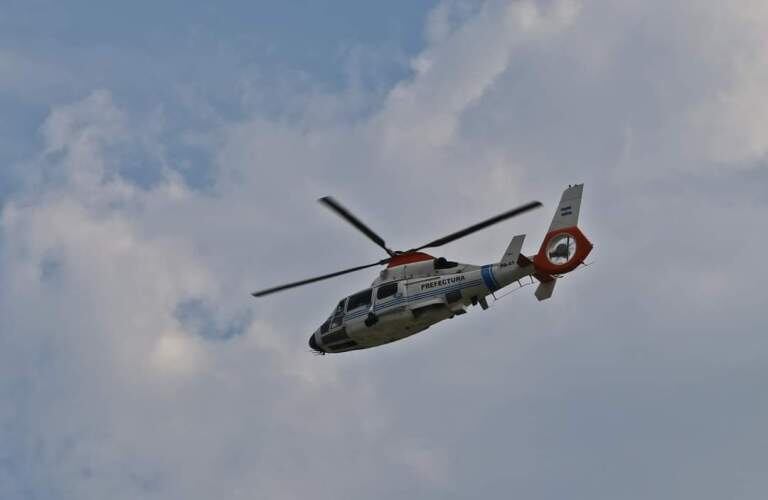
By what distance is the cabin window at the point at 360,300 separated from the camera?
58500mm

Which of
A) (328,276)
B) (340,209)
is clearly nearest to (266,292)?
(328,276)

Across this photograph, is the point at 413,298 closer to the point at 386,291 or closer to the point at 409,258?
the point at 386,291

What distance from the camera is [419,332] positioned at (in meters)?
58.5

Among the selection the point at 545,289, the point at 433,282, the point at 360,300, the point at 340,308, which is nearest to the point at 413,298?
the point at 433,282

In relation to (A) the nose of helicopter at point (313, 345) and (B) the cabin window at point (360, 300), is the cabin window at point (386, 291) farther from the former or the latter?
(A) the nose of helicopter at point (313, 345)

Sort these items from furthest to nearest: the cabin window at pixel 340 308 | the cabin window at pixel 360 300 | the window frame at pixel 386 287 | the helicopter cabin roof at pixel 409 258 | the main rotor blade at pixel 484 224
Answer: the cabin window at pixel 340 308, the cabin window at pixel 360 300, the helicopter cabin roof at pixel 409 258, the window frame at pixel 386 287, the main rotor blade at pixel 484 224

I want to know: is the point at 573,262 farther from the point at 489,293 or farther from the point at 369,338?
the point at 369,338

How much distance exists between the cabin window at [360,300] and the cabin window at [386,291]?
2.02ft

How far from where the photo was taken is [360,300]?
58.8 m

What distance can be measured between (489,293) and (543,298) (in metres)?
2.45

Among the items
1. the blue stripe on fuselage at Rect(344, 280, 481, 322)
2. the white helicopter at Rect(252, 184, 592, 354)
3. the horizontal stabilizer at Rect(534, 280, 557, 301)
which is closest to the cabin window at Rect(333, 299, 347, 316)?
the white helicopter at Rect(252, 184, 592, 354)

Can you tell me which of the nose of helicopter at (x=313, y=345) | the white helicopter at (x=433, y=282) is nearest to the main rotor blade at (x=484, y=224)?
the white helicopter at (x=433, y=282)

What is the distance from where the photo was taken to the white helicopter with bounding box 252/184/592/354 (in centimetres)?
5541

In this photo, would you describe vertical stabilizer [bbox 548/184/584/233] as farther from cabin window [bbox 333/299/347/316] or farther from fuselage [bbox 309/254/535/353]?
cabin window [bbox 333/299/347/316]
